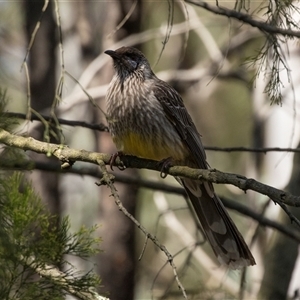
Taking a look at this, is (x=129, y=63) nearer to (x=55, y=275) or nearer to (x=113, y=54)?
(x=113, y=54)

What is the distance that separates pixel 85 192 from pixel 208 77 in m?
2.84

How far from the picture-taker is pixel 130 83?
19.1 ft

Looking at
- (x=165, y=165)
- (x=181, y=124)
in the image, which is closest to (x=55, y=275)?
(x=165, y=165)

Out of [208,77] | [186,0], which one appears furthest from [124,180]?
[208,77]

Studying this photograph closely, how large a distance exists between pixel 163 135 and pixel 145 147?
215 millimetres

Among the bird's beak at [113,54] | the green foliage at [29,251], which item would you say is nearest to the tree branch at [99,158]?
the green foliage at [29,251]

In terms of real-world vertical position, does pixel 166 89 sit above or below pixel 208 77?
below

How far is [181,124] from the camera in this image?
577 centimetres

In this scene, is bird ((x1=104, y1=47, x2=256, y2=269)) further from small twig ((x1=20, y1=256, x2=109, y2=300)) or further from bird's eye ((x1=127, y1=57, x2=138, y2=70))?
small twig ((x1=20, y1=256, x2=109, y2=300))

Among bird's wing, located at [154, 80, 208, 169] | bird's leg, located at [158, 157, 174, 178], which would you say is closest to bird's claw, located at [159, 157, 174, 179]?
bird's leg, located at [158, 157, 174, 178]

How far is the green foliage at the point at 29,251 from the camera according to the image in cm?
323

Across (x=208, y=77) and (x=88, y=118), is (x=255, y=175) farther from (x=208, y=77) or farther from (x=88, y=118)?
(x=88, y=118)

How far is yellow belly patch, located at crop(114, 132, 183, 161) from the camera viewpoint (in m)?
5.33

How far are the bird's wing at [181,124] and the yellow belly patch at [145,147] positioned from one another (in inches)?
7.6
